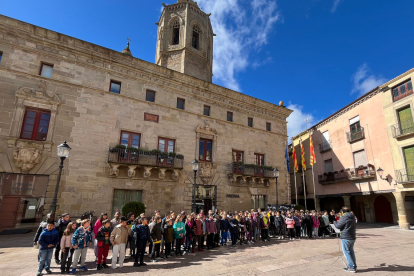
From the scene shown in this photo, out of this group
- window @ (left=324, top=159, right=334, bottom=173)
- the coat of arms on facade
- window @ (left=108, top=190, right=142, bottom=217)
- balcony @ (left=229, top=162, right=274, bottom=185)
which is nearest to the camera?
the coat of arms on facade

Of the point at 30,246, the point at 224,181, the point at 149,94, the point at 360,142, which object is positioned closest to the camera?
the point at 30,246

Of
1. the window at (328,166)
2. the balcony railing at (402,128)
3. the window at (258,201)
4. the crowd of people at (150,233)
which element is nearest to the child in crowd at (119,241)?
the crowd of people at (150,233)

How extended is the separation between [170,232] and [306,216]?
Answer: 30.7 feet

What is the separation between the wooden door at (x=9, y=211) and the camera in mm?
12297

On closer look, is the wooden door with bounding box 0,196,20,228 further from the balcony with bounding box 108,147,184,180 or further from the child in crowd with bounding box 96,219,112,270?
the child in crowd with bounding box 96,219,112,270

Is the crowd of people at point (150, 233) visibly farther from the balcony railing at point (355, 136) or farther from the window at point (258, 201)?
the balcony railing at point (355, 136)

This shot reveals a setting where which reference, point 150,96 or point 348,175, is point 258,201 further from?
point 150,96

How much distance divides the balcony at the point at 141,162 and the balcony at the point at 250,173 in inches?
207

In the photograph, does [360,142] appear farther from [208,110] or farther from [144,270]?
[144,270]

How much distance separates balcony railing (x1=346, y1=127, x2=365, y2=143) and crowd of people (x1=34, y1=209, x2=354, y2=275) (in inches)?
409

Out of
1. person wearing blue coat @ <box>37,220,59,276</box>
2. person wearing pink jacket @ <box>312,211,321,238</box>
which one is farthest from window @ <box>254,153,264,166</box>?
person wearing blue coat @ <box>37,220,59,276</box>

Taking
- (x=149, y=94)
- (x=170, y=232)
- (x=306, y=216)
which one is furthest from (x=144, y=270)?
(x=149, y=94)

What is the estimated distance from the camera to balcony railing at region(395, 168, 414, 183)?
1709cm

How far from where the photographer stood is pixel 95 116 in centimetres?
1555
